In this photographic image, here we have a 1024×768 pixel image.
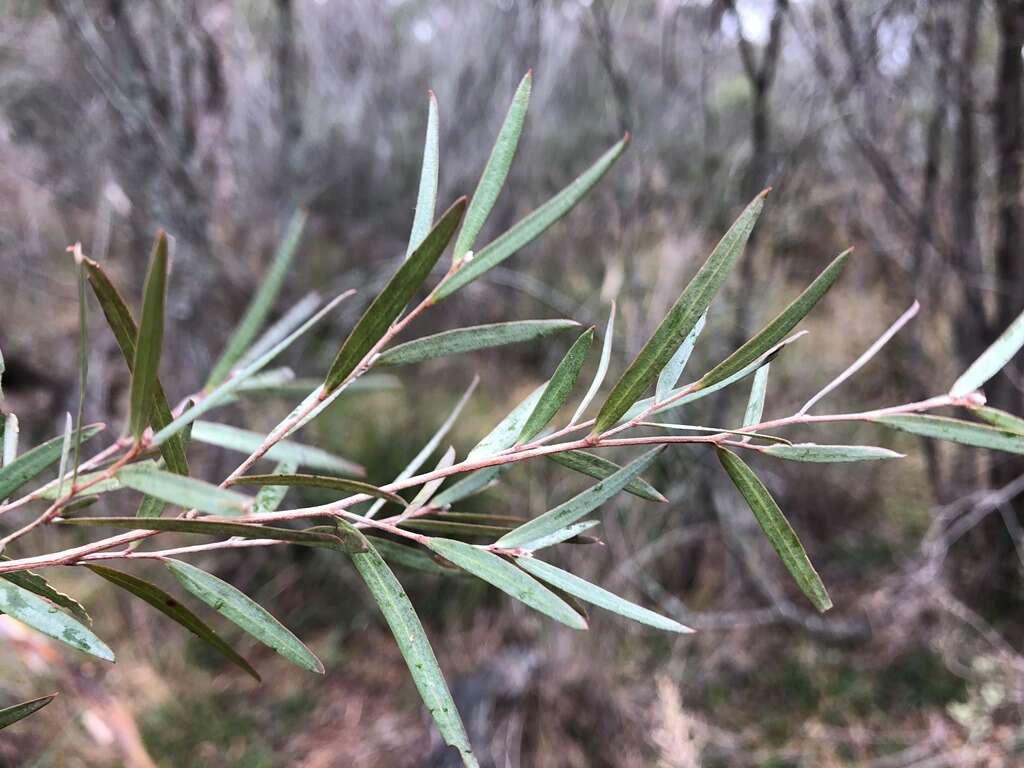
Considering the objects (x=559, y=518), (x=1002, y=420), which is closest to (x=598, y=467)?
(x=559, y=518)

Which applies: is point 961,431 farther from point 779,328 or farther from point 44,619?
point 44,619

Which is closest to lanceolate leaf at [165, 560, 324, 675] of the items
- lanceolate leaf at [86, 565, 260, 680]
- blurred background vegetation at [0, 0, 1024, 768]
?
lanceolate leaf at [86, 565, 260, 680]

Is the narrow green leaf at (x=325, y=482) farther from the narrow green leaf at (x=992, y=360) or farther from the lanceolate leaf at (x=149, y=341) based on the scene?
the narrow green leaf at (x=992, y=360)

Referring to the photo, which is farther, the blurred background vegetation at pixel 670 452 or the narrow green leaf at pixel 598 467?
the blurred background vegetation at pixel 670 452

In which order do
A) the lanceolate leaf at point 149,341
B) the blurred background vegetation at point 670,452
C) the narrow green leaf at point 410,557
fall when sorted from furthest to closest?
the blurred background vegetation at point 670,452, the narrow green leaf at point 410,557, the lanceolate leaf at point 149,341

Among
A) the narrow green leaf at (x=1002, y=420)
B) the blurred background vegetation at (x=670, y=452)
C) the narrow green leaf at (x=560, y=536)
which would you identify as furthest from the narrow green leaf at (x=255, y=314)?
the blurred background vegetation at (x=670, y=452)

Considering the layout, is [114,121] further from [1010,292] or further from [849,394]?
[849,394]
